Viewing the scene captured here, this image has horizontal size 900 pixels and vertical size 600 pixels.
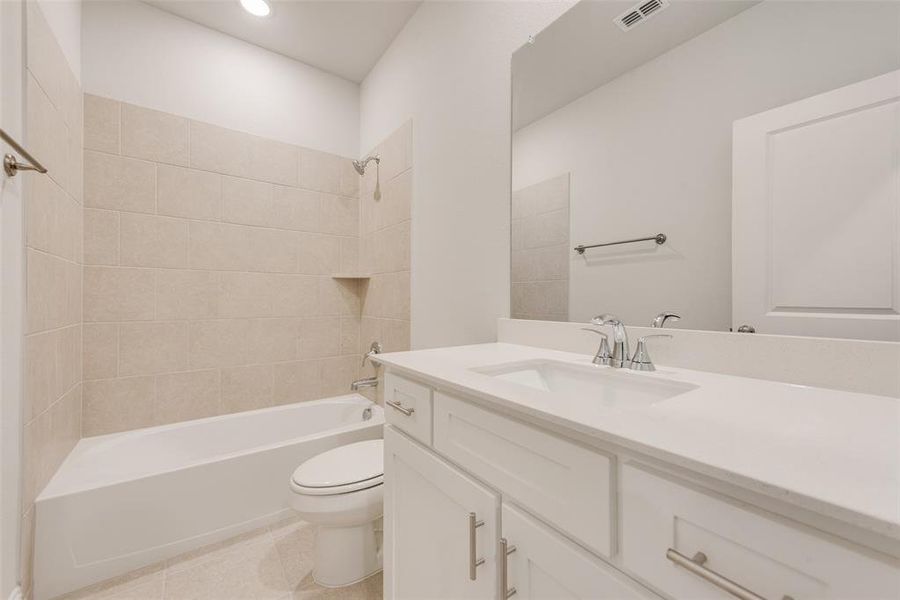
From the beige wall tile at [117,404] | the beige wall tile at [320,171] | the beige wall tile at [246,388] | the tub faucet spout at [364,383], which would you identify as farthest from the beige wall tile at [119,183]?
the tub faucet spout at [364,383]

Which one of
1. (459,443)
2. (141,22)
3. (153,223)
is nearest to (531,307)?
(459,443)

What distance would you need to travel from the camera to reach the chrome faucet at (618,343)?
0.91 m

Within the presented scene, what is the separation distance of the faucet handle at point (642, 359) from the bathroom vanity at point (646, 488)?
0.05 m

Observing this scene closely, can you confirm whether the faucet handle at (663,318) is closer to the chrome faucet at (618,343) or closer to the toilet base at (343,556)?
the chrome faucet at (618,343)

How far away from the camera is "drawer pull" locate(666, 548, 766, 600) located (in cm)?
36

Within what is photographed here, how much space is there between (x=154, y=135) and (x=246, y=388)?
1446 mm

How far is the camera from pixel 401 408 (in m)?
0.97

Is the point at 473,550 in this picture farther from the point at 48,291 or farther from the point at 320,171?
the point at 320,171

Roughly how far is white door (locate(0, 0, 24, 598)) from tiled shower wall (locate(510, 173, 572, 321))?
1.53 meters

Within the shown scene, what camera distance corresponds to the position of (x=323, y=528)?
1384 millimetres

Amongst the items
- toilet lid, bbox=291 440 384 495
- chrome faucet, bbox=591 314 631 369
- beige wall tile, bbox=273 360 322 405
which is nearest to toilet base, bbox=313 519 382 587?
toilet lid, bbox=291 440 384 495

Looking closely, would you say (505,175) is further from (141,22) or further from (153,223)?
(141,22)

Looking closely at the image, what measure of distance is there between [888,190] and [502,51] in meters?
1.21

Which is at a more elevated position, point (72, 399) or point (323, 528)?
point (72, 399)
